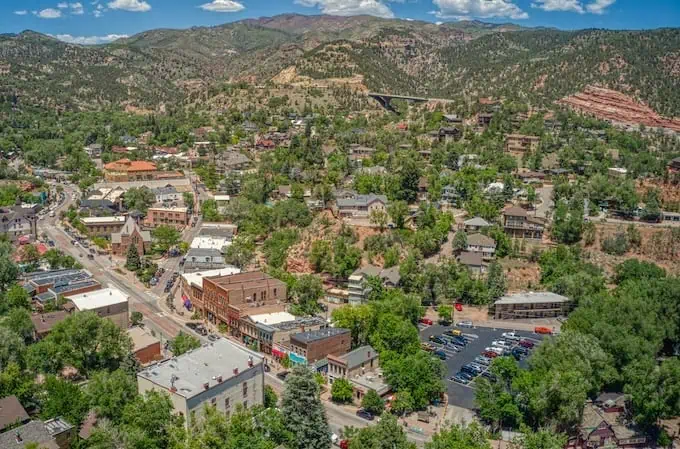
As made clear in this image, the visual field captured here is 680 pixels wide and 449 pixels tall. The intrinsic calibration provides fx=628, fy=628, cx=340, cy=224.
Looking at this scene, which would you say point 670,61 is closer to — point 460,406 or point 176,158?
point 176,158

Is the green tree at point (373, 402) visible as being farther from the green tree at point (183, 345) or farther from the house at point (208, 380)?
the green tree at point (183, 345)

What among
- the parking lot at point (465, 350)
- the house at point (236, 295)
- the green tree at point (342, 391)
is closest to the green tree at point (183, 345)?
the house at point (236, 295)

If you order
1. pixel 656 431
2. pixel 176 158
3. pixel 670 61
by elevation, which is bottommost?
pixel 656 431

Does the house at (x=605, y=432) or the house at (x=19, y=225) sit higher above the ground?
the house at (x=19, y=225)

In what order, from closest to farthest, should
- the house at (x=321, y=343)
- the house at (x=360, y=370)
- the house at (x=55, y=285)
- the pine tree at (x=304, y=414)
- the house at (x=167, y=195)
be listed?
the pine tree at (x=304, y=414), the house at (x=360, y=370), the house at (x=321, y=343), the house at (x=55, y=285), the house at (x=167, y=195)

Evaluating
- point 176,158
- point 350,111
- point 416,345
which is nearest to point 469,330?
point 416,345

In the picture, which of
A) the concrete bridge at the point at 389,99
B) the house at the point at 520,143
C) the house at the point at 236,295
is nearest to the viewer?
the house at the point at 236,295

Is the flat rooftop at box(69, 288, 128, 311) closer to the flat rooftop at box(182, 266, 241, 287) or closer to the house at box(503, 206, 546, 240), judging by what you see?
the flat rooftop at box(182, 266, 241, 287)
